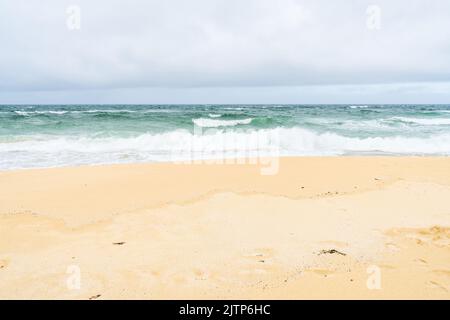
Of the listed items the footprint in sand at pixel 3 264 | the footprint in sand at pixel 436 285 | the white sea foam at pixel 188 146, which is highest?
the white sea foam at pixel 188 146

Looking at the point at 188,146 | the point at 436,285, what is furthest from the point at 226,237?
the point at 188,146

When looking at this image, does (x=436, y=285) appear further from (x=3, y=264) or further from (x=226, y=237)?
(x=3, y=264)

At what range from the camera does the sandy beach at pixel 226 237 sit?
291 cm

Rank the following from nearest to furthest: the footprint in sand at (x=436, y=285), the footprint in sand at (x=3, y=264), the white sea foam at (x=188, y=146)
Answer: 1. the footprint in sand at (x=436, y=285)
2. the footprint in sand at (x=3, y=264)
3. the white sea foam at (x=188, y=146)

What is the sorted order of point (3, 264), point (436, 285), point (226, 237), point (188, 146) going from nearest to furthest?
1. point (436, 285)
2. point (3, 264)
3. point (226, 237)
4. point (188, 146)

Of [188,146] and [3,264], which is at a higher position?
[188,146]

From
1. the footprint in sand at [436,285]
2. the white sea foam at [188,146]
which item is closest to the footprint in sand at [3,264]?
the footprint in sand at [436,285]

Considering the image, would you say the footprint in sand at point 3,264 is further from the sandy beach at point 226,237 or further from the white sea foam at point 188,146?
the white sea foam at point 188,146

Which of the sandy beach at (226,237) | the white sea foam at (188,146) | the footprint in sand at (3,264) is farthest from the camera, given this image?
the white sea foam at (188,146)

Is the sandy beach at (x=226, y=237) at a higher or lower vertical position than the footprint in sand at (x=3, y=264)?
higher

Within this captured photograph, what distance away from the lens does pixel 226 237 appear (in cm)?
394

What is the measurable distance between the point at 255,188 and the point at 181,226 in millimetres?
2158

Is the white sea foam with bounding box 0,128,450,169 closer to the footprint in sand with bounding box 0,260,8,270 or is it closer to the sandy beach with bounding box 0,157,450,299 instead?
the sandy beach with bounding box 0,157,450,299
